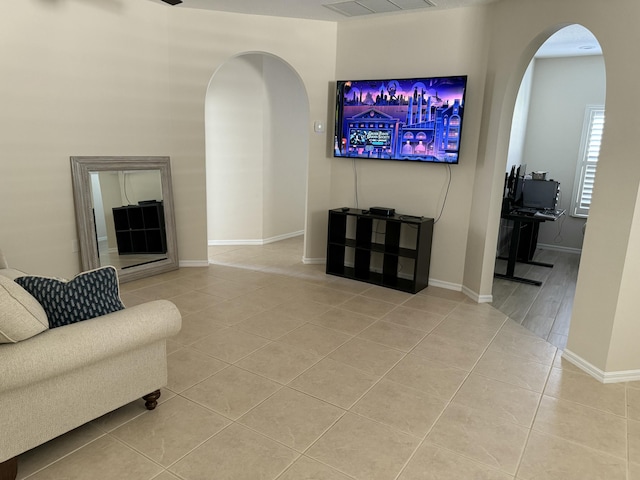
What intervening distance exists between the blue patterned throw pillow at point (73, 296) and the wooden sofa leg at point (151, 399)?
54cm

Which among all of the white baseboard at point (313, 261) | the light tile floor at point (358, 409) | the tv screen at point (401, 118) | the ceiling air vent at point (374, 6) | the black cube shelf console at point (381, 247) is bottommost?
the light tile floor at point (358, 409)

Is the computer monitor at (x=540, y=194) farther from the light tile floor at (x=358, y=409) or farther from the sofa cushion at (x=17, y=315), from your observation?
the sofa cushion at (x=17, y=315)

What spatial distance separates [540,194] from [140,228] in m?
4.79

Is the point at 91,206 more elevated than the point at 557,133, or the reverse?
the point at 557,133

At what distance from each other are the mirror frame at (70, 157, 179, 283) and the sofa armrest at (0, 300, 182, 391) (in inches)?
95.5

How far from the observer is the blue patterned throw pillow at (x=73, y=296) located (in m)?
2.04

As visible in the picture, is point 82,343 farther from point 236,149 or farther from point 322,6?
point 236,149

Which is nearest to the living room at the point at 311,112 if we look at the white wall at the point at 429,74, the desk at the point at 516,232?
the white wall at the point at 429,74

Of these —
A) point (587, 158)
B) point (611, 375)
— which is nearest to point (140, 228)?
point (611, 375)

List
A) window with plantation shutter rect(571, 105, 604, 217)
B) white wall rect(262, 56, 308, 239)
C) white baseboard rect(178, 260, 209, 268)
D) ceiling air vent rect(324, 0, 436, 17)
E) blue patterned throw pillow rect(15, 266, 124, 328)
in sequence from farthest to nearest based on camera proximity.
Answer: window with plantation shutter rect(571, 105, 604, 217)
white wall rect(262, 56, 308, 239)
white baseboard rect(178, 260, 209, 268)
ceiling air vent rect(324, 0, 436, 17)
blue patterned throw pillow rect(15, 266, 124, 328)

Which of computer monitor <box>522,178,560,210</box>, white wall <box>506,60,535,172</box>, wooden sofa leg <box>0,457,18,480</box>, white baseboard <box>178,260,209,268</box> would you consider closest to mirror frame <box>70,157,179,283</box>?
white baseboard <box>178,260,209,268</box>

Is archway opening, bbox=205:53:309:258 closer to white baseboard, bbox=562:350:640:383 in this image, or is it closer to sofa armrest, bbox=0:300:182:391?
sofa armrest, bbox=0:300:182:391

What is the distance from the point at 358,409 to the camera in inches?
98.1

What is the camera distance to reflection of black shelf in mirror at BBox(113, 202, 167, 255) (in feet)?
14.9
